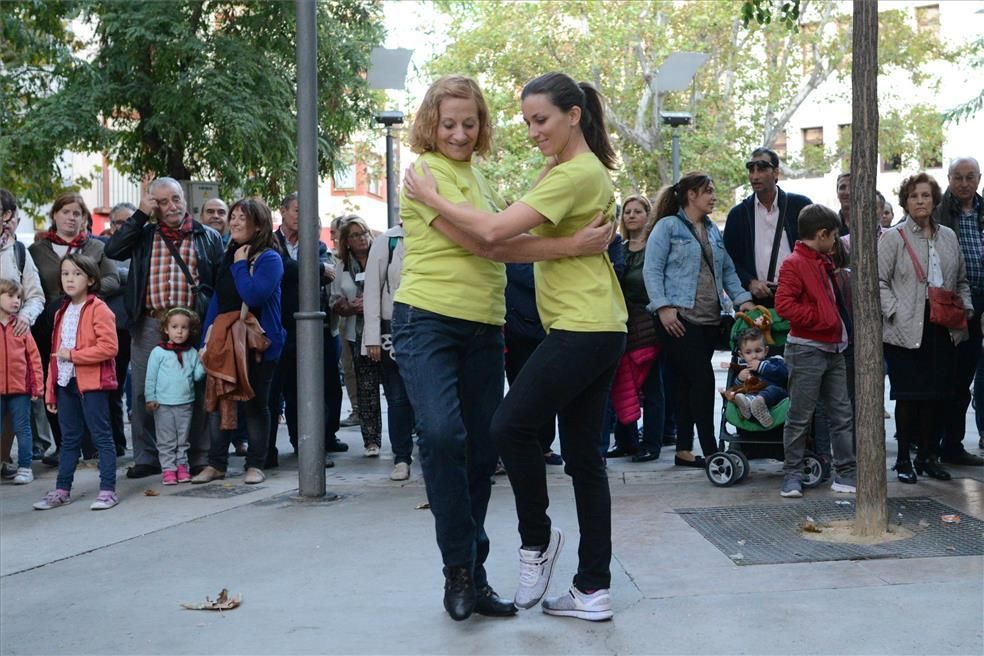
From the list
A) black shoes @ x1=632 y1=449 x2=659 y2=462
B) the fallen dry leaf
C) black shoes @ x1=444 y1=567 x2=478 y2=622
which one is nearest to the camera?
black shoes @ x1=444 y1=567 x2=478 y2=622

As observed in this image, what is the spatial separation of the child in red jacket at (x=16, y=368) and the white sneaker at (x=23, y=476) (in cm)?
1

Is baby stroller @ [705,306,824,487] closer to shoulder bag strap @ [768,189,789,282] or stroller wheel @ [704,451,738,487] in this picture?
stroller wheel @ [704,451,738,487]

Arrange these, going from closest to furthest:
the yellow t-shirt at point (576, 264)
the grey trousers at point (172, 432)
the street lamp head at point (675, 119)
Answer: the yellow t-shirt at point (576, 264) < the grey trousers at point (172, 432) < the street lamp head at point (675, 119)

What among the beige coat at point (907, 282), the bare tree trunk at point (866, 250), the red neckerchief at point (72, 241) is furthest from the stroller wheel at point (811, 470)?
the red neckerchief at point (72, 241)

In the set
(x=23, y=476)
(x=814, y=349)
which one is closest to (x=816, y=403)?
(x=814, y=349)

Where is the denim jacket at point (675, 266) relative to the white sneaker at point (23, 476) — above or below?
above

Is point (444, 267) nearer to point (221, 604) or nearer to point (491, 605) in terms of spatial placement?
Answer: point (491, 605)

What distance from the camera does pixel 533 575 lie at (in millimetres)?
5027

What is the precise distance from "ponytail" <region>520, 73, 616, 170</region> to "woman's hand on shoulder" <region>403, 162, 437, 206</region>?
461 millimetres

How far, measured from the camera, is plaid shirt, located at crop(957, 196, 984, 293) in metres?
8.68

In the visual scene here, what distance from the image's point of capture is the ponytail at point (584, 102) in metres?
4.74

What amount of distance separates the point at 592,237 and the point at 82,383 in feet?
15.1

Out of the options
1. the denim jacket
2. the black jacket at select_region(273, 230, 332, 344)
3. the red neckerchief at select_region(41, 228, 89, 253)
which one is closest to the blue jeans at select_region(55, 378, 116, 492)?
the black jacket at select_region(273, 230, 332, 344)

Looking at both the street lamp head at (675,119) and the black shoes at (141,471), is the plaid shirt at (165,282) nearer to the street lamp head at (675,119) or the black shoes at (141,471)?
the black shoes at (141,471)
